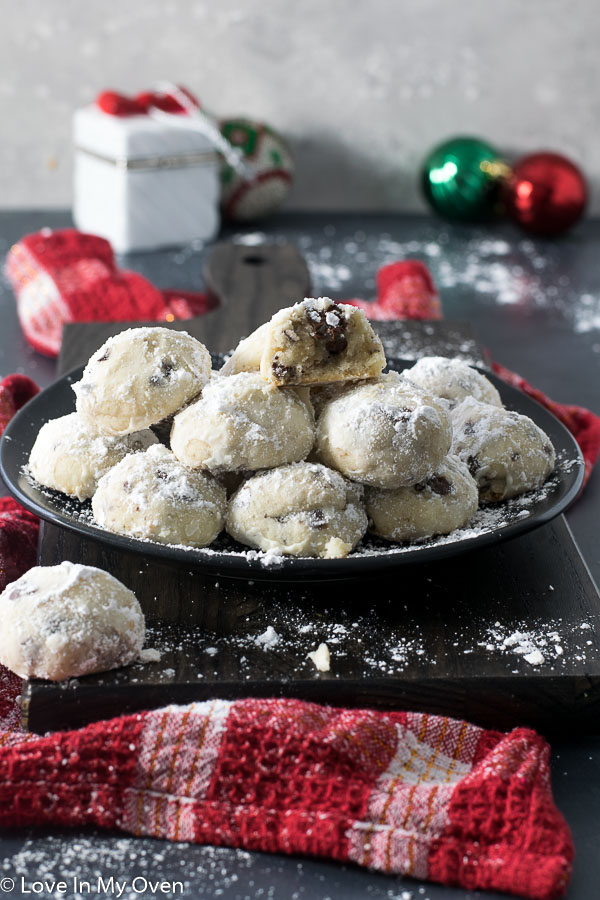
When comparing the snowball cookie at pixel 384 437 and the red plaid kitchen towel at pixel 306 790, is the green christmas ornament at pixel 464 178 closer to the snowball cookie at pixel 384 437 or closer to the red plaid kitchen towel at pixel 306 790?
the snowball cookie at pixel 384 437

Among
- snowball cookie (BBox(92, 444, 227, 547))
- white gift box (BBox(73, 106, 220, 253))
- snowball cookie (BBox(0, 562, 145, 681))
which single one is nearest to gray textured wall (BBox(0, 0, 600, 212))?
white gift box (BBox(73, 106, 220, 253))

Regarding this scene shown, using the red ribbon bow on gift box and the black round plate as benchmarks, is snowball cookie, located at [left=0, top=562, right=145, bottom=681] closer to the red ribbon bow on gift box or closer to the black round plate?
the black round plate

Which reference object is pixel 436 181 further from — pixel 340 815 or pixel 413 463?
pixel 340 815

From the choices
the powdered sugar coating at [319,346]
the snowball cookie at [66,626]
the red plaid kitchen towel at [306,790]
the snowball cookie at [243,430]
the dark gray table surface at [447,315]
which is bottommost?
the dark gray table surface at [447,315]

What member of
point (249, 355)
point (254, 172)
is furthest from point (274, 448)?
point (254, 172)

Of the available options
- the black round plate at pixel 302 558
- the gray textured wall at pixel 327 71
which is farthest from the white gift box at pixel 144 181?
the black round plate at pixel 302 558

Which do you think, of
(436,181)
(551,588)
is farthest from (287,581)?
(436,181)
